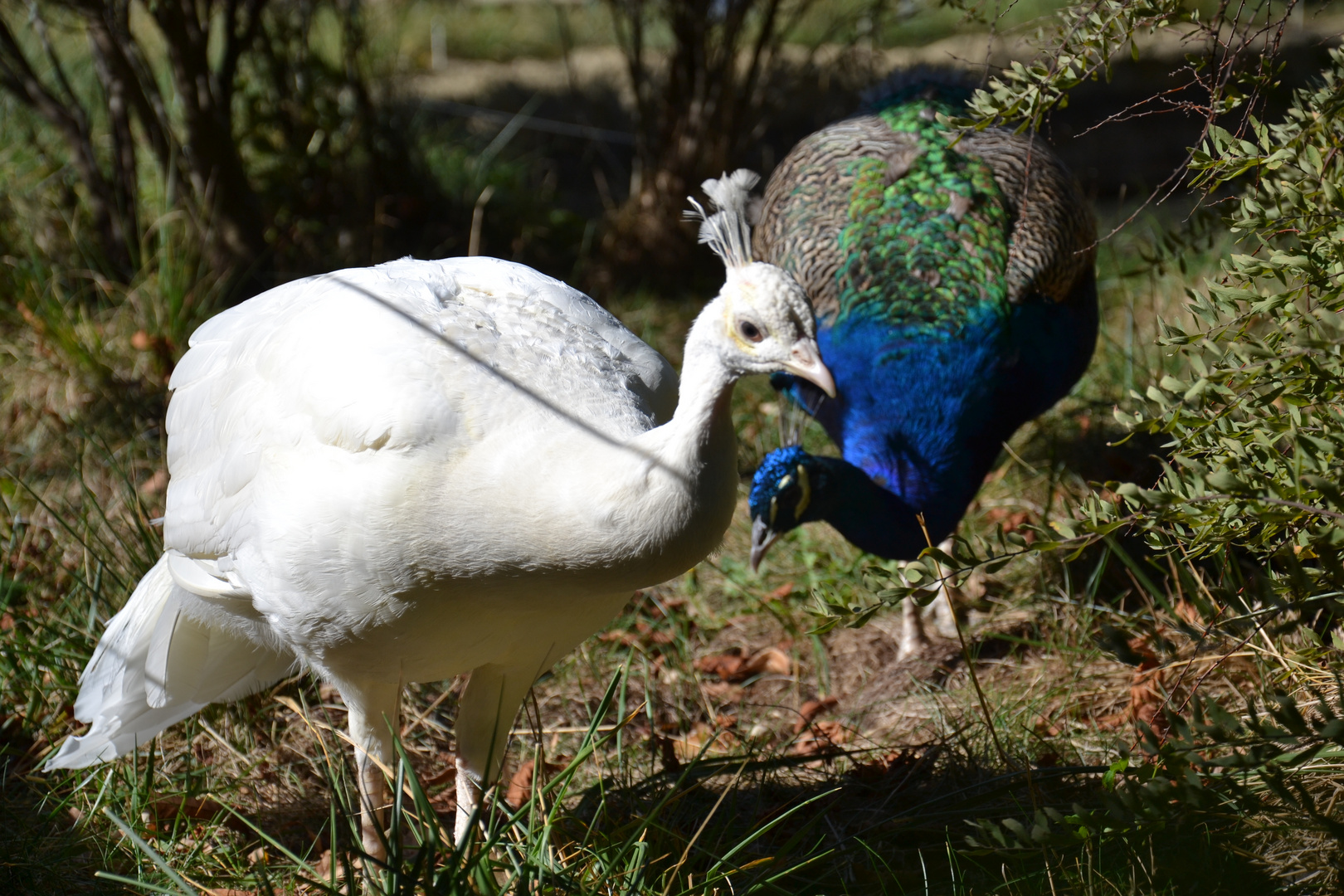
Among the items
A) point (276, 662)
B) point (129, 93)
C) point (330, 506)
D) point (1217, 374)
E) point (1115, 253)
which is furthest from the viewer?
point (1115, 253)

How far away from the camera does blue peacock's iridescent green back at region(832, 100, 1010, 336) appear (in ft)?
11.1

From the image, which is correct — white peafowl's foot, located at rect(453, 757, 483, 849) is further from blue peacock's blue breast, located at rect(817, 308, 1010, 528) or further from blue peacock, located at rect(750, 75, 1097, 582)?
blue peacock's blue breast, located at rect(817, 308, 1010, 528)

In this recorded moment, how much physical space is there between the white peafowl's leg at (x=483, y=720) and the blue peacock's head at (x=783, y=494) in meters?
0.86

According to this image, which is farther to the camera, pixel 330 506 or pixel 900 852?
pixel 900 852

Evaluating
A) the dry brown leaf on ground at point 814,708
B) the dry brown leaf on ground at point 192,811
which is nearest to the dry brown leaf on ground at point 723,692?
the dry brown leaf on ground at point 814,708

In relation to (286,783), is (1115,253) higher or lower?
higher

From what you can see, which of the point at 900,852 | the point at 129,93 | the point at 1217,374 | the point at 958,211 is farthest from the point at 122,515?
the point at 1217,374

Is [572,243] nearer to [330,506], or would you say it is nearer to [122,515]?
[122,515]

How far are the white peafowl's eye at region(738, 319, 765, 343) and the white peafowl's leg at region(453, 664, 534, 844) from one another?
985 mm

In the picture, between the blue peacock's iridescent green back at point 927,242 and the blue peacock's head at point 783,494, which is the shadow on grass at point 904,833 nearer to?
the blue peacock's head at point 783,494

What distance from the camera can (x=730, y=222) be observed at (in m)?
1.92

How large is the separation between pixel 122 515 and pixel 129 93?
6.68 feet

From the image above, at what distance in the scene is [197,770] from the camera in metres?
2.71

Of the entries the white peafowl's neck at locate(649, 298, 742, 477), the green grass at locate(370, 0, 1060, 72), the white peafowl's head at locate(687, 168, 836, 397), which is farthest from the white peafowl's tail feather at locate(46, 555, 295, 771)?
the green grass at locate(370, 0, 1060, 72)
